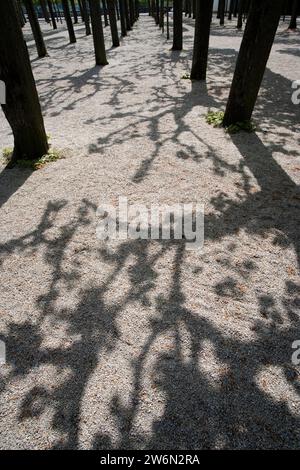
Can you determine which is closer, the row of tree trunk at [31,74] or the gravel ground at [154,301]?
the gravel ground at [154,301]

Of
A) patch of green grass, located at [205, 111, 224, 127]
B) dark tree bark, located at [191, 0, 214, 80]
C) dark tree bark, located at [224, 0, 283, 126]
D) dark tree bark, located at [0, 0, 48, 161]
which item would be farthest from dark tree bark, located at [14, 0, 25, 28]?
dark tree bark, located at [191, 0, 214, 80]

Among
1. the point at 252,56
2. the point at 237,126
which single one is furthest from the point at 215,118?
the point at 252,56

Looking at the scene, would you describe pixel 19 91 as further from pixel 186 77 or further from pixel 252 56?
pixel 186 77

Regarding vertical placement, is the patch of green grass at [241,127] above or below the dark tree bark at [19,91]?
below

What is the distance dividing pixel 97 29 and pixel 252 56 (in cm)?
980

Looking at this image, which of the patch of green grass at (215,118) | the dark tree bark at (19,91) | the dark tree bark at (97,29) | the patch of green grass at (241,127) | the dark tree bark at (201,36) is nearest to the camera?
the dark tree bark at (19,91)

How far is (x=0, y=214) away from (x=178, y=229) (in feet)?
9.58

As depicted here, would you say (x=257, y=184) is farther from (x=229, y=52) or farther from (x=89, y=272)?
(x=229, y=52)

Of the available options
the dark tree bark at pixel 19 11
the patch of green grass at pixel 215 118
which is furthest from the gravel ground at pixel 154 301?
the dark tree bark at pixel 19 11

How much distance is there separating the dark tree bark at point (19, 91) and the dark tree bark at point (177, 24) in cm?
1191

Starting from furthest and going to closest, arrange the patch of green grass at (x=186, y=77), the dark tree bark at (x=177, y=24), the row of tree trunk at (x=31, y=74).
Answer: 1. the dark tree bark at (x=177, y=24)
2. the patch of green grass at (x=186, y=77)
3. the row of tree trunk at (x=31, y=74)

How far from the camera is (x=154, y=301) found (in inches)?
137

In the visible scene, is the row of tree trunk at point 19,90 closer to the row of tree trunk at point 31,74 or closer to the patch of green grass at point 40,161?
the row of tree trunk at point 31,74

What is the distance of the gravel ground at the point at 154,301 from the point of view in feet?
8.34
